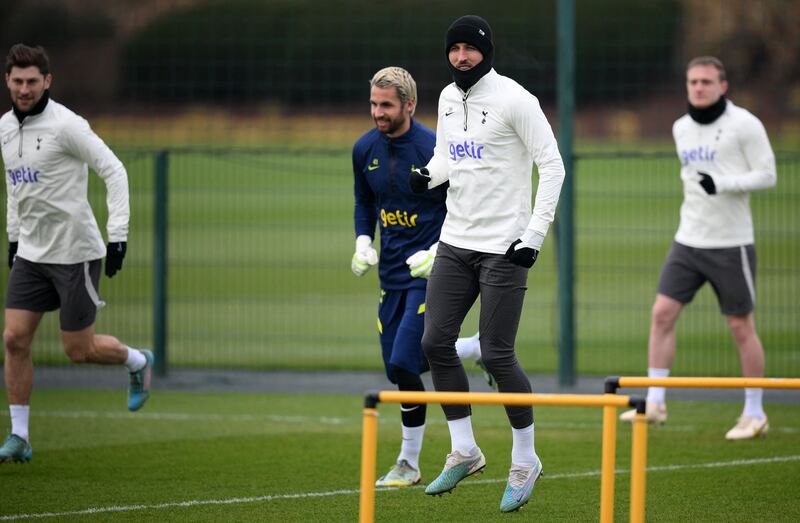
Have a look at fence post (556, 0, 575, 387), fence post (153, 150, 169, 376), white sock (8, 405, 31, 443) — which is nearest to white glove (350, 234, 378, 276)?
white sock (8, 405, 31, 443)

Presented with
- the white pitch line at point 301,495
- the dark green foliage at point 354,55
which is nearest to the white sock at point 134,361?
the white pitch line at point 301,495

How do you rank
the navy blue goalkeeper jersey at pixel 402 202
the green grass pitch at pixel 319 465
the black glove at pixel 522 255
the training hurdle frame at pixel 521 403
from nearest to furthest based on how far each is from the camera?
the training hurdle frame at pixel 521 403, the black glove at pixel 522 255, the green grass pitch at pixel 319 465, the navy blue goalkeeper jersey at pixel 402 202

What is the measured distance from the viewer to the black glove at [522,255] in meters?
6.75

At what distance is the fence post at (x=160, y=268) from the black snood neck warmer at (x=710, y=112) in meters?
5.15

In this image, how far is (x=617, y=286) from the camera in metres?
19.9

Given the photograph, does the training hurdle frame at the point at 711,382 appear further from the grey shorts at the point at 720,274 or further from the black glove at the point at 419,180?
the grey shorts at the point at 720,274

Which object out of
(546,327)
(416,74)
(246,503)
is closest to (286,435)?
(246,503)

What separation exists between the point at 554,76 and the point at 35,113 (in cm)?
898

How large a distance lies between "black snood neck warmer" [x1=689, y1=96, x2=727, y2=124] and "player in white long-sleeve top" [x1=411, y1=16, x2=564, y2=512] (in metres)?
3.04

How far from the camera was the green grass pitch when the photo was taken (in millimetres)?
7348

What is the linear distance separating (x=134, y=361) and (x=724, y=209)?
4193mm

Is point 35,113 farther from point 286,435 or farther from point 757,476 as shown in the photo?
point 757,476

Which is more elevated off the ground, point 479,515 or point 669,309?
point 669,309

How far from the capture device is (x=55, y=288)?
8812mm
